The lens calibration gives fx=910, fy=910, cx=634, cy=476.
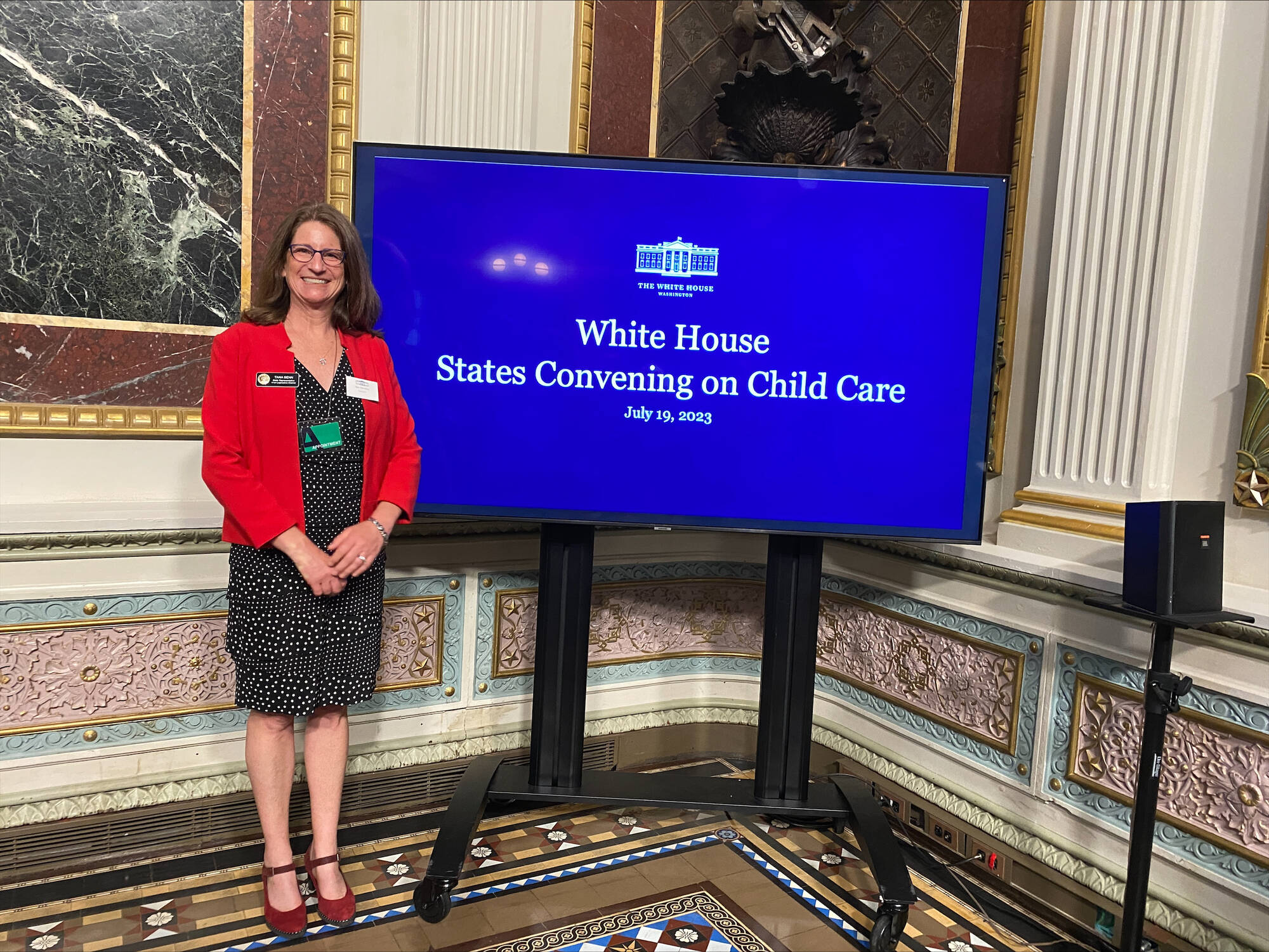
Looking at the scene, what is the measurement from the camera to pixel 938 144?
305cm

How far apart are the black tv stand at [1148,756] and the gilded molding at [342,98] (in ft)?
7.84

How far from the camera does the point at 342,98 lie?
274cm

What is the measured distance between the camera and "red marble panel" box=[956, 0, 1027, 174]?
286cm

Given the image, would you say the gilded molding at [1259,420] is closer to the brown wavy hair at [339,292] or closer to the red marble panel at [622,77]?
the red marble panel at [622,77]

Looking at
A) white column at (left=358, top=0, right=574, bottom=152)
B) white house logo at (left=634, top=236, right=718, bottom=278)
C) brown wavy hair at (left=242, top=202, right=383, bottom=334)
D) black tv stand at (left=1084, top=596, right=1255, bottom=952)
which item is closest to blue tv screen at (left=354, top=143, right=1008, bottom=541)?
white house logo at (left=634, top=236, right=718, bottom=278)

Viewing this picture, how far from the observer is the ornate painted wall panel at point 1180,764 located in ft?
6.47

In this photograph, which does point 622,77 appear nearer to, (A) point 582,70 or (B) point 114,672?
(A) point 582,70

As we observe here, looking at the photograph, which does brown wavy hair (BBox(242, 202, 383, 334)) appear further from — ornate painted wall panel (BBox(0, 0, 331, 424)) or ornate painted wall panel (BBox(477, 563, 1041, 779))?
ornate painted wall panel (BBox(477, 563, 1041, 779))

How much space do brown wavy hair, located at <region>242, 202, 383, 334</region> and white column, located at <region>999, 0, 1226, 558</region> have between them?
185 centimetres

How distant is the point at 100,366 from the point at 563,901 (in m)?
1.90

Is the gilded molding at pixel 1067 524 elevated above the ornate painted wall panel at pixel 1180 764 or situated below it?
above

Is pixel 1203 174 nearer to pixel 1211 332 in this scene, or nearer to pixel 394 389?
pixel 1211 332

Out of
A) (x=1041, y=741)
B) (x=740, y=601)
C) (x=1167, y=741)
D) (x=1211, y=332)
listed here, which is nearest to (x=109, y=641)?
(x=740, y=601)

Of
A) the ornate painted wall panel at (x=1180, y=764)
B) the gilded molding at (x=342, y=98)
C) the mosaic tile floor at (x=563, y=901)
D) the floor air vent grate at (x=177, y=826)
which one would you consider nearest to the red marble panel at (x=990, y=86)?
the ornate painted wall panel at (x=1180, y=764)
